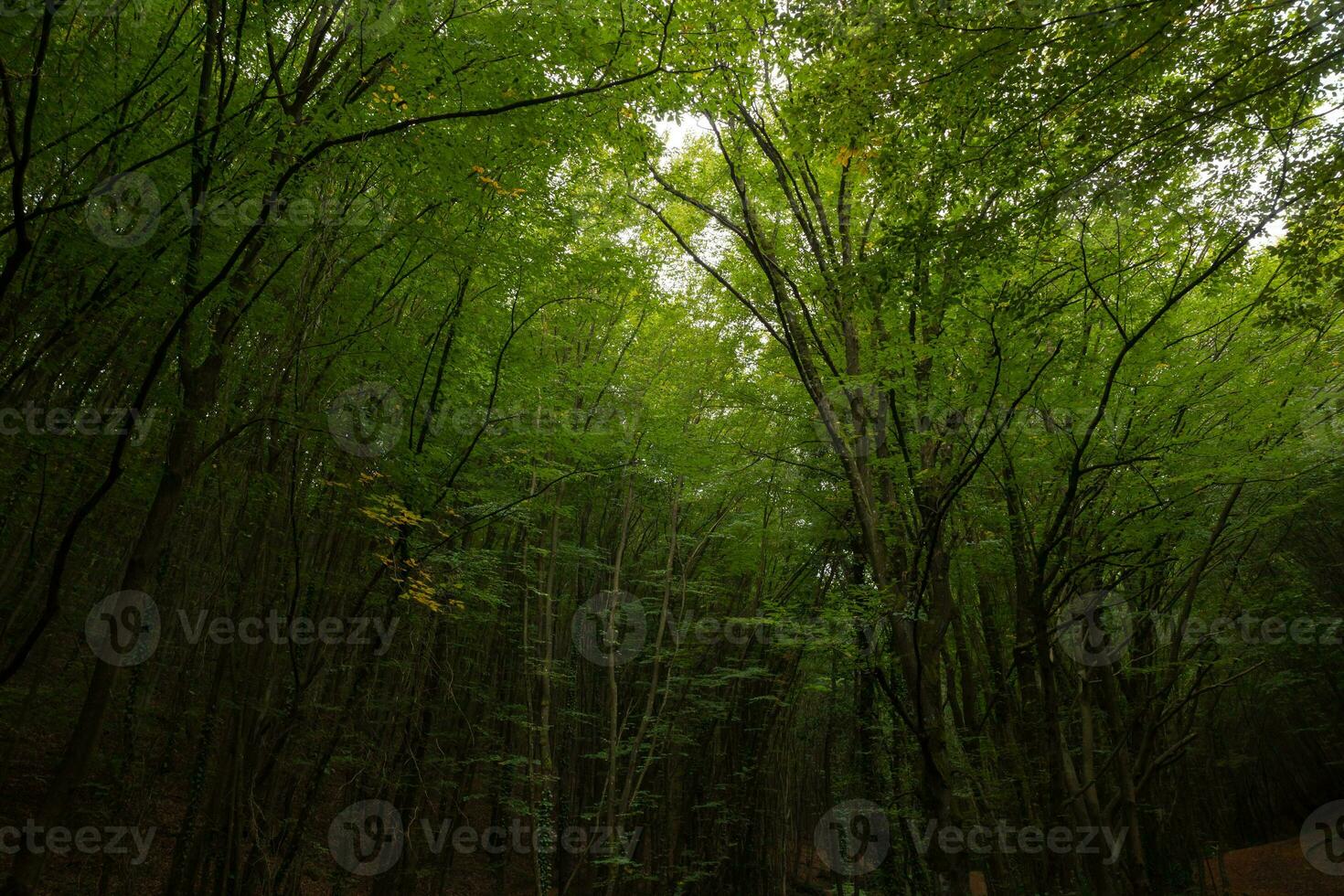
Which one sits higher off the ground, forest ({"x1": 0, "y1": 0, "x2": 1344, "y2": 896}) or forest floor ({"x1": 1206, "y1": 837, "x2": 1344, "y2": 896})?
forest ({"x1": 0, "y1": 0, "x2": 1344, "y2": 896})

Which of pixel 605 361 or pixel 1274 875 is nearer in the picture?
pixel 605 361

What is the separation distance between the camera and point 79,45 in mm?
3457

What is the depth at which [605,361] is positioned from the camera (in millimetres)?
9008

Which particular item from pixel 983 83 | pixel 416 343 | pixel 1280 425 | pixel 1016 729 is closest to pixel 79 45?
pixel 416 343

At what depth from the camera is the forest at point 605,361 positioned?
3352 mm

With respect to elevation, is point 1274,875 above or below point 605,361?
below

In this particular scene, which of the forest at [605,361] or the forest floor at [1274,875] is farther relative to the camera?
the forest floor at [1274,875]

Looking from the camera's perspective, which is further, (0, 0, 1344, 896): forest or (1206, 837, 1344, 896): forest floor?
(1206, 837, 1344, 896): forest floor

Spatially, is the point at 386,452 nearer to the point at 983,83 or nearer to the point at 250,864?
the point at 250,864

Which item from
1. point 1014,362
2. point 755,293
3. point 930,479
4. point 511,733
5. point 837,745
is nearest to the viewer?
point 1014,362

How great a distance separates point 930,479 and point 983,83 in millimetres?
2617

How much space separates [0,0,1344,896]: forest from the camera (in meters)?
3.35

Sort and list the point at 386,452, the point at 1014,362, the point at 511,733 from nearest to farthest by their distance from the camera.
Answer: the point at 1014,362
the point at 386,452
the point at 511,733

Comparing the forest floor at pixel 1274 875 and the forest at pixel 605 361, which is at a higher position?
the forest at pixel 605 361
